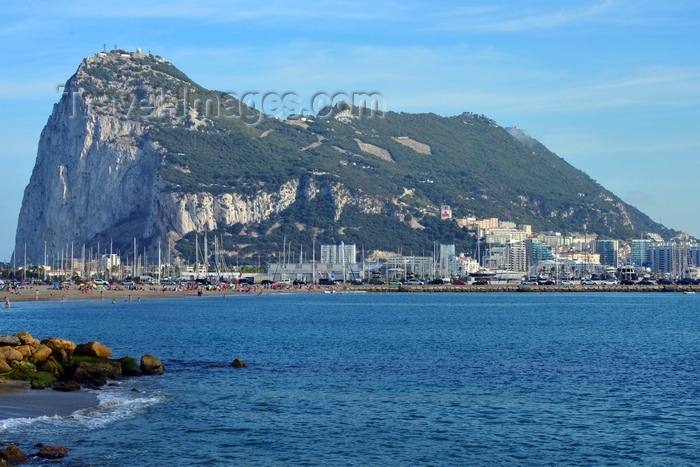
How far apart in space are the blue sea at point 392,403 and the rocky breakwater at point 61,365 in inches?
57.5

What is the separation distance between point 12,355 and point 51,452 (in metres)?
13.1

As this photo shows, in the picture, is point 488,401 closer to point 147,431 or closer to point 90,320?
point 147,431

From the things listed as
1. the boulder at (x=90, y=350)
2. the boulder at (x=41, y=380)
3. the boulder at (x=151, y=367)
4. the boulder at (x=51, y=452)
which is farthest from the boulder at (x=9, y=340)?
the boulder at (x=51, y=452)

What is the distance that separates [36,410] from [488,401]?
14535 mm

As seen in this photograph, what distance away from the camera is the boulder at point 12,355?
3344 cm

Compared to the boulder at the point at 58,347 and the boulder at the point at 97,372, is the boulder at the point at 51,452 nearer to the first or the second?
the boulder at the point at 97,372

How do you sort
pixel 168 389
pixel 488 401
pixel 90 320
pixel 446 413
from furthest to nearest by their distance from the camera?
pixel 90 320, pixel 168 389, pixel 488 401, pixel 446 413

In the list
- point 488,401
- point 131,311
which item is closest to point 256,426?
point 488,401

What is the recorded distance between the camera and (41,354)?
3444cm

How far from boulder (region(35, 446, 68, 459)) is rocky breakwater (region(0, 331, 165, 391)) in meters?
9.64

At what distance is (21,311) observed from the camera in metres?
84.1

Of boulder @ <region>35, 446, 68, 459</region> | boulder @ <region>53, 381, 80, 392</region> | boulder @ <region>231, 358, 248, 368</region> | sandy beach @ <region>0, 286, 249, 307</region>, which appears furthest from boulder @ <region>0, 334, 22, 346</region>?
sandy beach @ <region>0, 286, 249, 307</region>

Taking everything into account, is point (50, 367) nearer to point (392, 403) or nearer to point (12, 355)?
point (12, 355)

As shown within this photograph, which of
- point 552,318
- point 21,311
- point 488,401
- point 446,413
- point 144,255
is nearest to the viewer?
point 446,413
